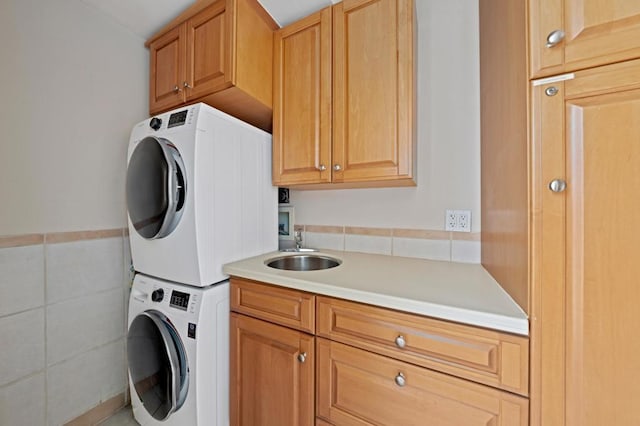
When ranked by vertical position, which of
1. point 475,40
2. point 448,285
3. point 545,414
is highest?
point 475,40

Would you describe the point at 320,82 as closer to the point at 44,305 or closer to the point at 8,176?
the point at 8,176

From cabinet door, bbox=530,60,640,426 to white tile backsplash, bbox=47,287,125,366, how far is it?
6.71ft

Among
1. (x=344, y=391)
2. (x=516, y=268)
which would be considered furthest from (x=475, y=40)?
(x=344, y=391)

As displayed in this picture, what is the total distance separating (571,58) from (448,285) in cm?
75

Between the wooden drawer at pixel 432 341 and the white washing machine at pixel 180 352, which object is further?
the white washing machine at pixel 180 352

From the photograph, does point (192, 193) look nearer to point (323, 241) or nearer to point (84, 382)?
point (323, 241)

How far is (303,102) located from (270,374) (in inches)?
54.9

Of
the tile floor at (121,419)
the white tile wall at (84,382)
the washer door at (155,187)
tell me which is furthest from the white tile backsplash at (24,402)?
the washer door at (155,187)

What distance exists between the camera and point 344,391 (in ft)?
3.08

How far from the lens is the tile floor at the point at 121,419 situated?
145 centimetres

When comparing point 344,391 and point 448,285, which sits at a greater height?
point 448,285

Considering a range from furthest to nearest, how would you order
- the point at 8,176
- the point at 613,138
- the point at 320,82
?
the point at 320,82
the point at 8,176
the point at 613,138

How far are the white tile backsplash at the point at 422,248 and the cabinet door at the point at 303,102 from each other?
1.93 ft

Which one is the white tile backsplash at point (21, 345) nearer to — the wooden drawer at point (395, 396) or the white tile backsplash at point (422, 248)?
the wooden drawer at point (395, 396)
